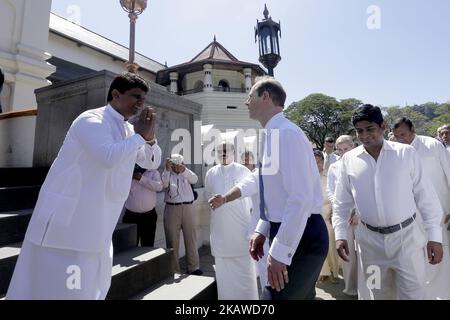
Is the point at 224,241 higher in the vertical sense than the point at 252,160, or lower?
lower

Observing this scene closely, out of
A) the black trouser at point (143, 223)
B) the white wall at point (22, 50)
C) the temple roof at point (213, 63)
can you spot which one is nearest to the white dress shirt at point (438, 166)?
the black trouser at point (143, 223)

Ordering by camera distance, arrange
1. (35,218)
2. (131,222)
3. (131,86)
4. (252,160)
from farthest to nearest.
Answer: (252,160) < (131,222) < (131,86) < (35,218)

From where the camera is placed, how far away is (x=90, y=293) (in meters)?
1.61

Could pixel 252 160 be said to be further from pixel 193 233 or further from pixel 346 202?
pixel 346 202

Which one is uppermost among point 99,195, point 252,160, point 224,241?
point 252,160

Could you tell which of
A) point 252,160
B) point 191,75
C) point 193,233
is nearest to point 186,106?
point 252,160

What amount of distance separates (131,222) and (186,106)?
2760 millimetres

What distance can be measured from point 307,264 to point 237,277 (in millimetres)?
2073

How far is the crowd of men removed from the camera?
1565mm

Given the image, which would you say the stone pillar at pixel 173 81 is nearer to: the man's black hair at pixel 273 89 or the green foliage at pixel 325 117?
the green foliage at pixel 325 117

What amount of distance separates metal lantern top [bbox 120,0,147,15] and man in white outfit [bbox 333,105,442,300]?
4464mm

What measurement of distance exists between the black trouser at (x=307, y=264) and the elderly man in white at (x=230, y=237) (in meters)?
1.63

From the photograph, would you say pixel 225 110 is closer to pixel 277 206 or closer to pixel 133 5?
pixel 133 5

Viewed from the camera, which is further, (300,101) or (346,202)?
(300,101)
